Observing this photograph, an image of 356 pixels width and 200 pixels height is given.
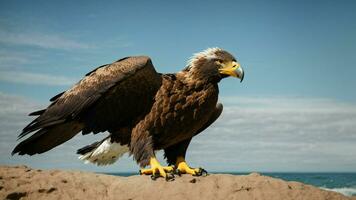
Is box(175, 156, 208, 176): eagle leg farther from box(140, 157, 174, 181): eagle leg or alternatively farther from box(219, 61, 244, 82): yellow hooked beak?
box(219, 61, 244, 82): yellow hooked beak

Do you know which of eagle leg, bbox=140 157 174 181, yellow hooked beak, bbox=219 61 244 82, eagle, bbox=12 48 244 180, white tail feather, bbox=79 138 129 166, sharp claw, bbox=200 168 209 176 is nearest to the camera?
eagle leg, bbox=140 157 174 181

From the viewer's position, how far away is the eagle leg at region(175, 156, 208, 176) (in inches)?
271

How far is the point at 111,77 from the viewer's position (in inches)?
275

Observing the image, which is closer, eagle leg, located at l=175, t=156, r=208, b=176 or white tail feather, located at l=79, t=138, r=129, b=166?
eagle leg, located at l=175, t=156, r=208, b=176

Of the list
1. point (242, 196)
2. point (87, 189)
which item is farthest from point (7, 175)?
point (242, 196)

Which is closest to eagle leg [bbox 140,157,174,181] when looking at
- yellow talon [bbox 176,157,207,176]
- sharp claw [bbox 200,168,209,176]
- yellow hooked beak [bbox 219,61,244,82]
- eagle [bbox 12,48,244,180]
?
eagle [bbox 12,48,244,180]

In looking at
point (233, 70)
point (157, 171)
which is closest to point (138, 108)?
point (157, 171)

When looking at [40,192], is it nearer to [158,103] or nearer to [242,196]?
[158,103]

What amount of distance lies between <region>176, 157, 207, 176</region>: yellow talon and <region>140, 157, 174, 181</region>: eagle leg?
12.5 inches

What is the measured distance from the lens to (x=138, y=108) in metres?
7.10

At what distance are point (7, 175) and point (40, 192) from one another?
2.13 ft

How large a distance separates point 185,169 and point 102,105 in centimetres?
165

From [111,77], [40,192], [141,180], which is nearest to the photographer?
[40,192]

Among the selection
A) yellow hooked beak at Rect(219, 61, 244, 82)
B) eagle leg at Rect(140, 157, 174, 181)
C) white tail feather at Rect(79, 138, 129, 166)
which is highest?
yellow hooked beak at Rect(219, 61, 244, 82)
